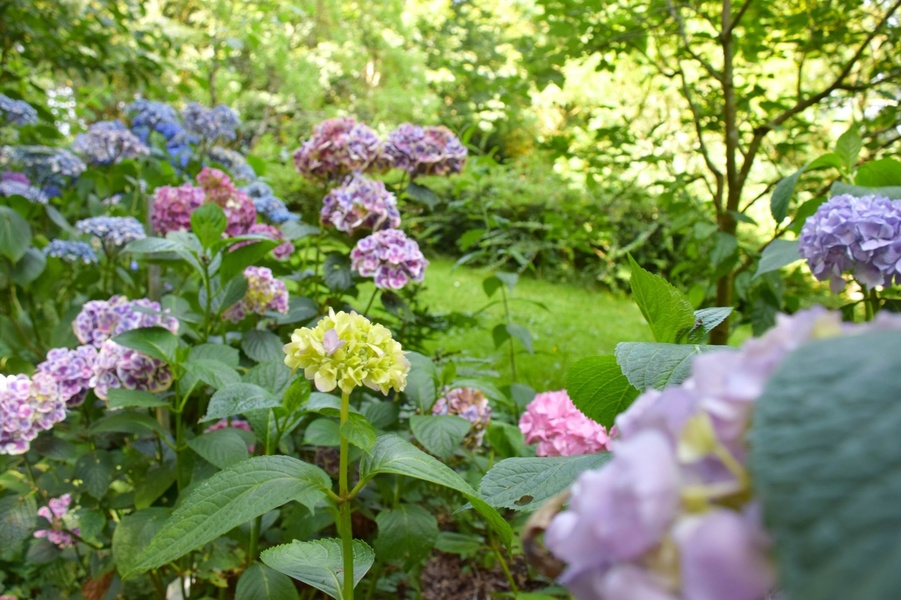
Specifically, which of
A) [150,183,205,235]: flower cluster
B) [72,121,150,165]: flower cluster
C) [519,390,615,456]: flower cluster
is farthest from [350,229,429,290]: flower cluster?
[72,121,150,165]: flower cluster

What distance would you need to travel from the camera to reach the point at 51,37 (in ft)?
8.82

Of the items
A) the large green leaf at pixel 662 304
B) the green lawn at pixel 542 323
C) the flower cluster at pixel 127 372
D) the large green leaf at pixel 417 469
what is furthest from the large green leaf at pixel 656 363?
the green lawn at pixel 542 323

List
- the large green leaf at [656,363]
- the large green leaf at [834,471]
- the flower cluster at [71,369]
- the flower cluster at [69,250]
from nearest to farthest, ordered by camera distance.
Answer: the large green leaf at [834,471]
the large green leaf at [656,363]
the flower cluster at [71,369]
the flower cluster at [69,250]

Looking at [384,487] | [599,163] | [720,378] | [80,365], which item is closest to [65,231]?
[80,365]

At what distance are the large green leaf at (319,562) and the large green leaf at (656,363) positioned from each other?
36 cm

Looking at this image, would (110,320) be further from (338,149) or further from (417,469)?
(417,469)

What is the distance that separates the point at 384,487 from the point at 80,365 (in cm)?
67

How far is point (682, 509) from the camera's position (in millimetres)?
217

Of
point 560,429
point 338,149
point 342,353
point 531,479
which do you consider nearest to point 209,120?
point 338,149

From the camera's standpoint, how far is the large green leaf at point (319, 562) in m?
0.67

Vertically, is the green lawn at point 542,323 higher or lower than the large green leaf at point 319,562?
lower

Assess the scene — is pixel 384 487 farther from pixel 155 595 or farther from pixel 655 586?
pixel 655 586

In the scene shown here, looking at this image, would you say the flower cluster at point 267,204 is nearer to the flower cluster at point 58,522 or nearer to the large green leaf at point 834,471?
the flower cluster at point 58,522

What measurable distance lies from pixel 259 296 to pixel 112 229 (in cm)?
63
